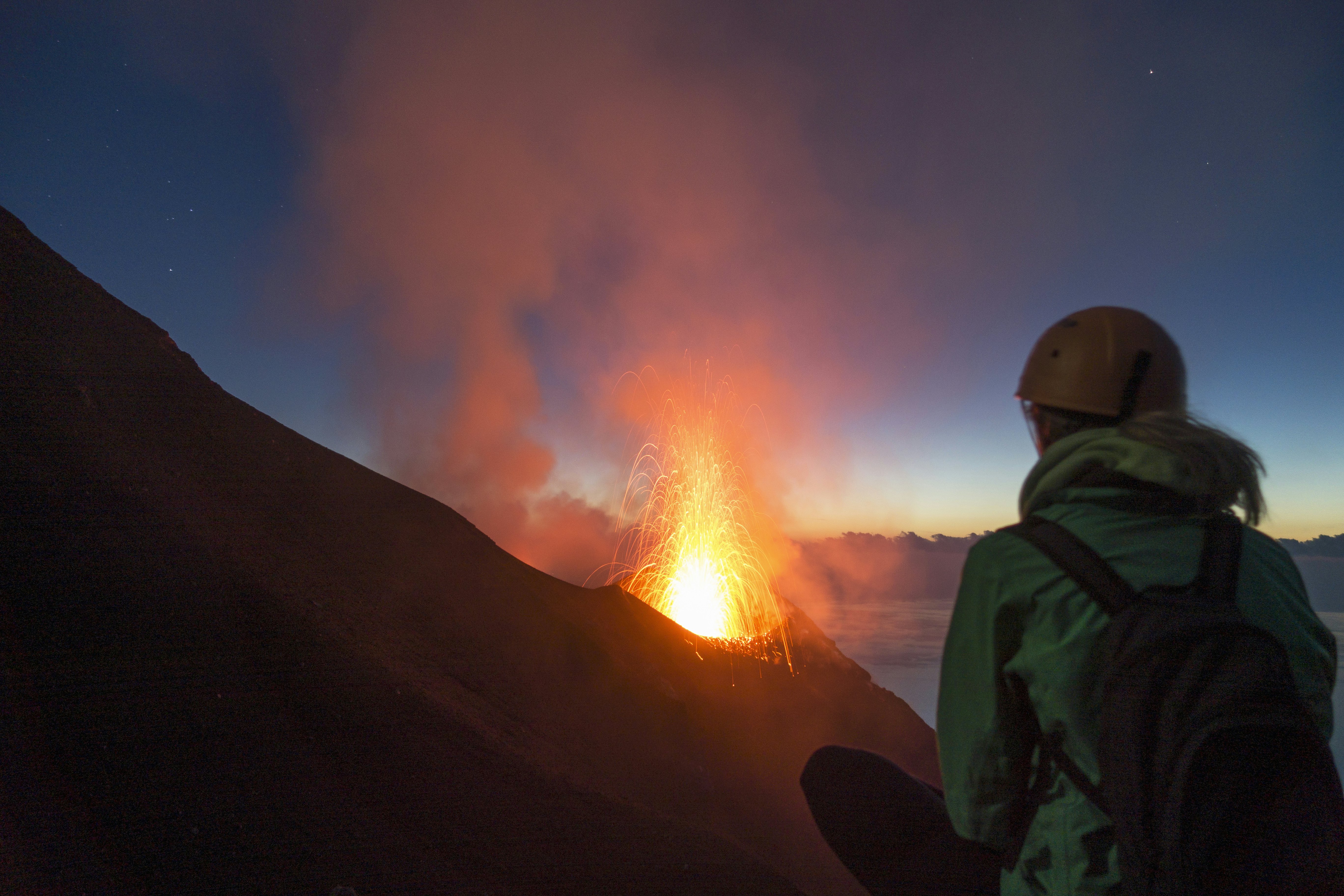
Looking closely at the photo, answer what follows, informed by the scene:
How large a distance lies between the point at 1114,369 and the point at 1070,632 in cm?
104

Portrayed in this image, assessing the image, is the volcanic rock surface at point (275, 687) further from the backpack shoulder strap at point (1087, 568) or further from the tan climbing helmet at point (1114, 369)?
the tan climbing helmet at point (1114, 369)

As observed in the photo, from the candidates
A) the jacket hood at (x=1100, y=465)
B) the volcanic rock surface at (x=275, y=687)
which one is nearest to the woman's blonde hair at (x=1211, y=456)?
the jacket hood at (x=1100, y=465)

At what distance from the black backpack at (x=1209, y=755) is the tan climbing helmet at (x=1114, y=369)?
70 centimetres

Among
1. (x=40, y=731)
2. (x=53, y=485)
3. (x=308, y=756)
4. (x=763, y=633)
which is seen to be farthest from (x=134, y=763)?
(x=763, y=633)

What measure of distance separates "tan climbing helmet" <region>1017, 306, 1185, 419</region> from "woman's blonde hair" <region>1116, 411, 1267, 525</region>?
23 centimetres

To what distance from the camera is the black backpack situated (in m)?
1.44

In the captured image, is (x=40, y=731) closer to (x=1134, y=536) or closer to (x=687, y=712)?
(x=1134, y=536)

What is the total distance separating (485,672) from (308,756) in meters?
2.55

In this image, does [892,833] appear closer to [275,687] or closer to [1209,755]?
[1209,755]

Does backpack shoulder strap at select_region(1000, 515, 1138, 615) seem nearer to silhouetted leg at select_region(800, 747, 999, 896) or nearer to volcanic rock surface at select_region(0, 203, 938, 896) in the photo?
silhouetted leg at select_region(800, 747, 999, 896)

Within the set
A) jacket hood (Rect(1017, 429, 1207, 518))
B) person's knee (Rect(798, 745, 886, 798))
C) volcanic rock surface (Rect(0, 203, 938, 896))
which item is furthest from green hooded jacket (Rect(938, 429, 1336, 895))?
volcanic rock surface (Rect(0, 203, 938, 896))

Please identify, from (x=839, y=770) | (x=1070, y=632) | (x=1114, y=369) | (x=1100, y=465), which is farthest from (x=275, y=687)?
(x=1114, y=369)

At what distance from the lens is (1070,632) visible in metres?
1.54

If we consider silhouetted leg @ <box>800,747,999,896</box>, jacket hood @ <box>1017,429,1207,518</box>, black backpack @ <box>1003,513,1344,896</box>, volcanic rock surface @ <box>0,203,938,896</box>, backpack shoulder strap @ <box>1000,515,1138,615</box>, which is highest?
jacket hood @ <box>1017,429,1207,518</box>
